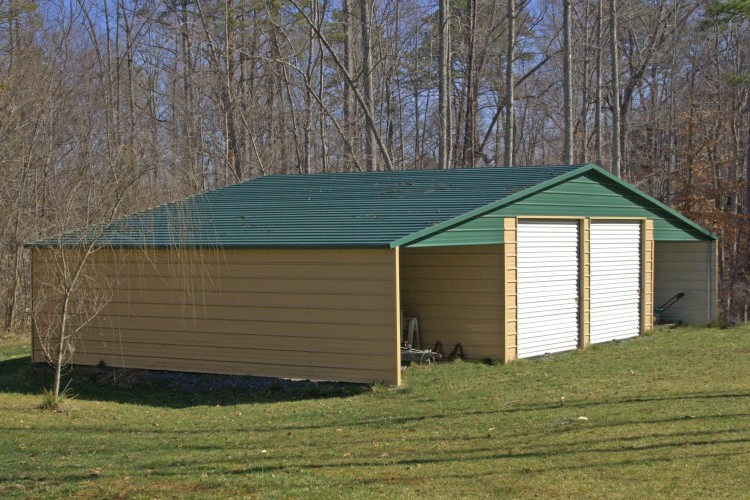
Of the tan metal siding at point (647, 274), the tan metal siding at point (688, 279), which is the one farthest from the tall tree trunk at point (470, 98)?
the tan metal siding at point (647, 274)

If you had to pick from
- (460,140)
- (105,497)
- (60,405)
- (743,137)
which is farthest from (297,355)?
(743,137)

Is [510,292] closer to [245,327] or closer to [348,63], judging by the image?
[245,327]

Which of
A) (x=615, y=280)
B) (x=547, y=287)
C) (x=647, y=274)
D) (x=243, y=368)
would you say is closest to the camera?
(x=243, y=368)

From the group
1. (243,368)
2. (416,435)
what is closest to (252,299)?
(243,368)

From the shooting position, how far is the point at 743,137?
117 ft

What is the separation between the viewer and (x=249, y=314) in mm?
13859

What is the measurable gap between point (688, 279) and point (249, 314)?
37.4ft

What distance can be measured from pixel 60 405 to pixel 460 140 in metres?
23.2

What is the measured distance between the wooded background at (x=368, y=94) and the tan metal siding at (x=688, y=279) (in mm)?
4130

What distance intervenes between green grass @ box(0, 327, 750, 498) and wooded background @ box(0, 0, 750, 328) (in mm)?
9598

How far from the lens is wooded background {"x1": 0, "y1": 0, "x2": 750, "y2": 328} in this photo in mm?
23125

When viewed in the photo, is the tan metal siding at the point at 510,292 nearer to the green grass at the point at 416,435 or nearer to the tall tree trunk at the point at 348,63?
the green grass at the point at 416,435

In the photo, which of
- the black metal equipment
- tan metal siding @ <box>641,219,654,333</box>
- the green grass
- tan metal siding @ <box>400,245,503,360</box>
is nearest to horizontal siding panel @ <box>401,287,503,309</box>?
tan metal siding @ <box>400,245,503,360</box>

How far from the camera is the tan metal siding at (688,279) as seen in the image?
20.5m
